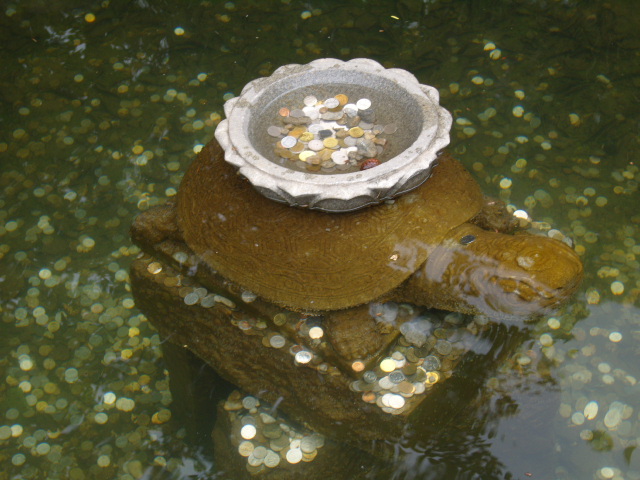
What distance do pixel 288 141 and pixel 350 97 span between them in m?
0.49

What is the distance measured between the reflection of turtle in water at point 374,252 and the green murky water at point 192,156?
2.37 ft

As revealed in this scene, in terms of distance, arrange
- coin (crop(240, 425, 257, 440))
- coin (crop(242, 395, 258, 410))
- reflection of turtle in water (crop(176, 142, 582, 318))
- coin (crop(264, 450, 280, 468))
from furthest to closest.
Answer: coin (crop(242, 395, 258, 410))
coin (crop(240, 425, 257, 440))
coin (crop(264, 450, 280, 468))
reflection of turtle in water (crop(176, 142, 582, 318))

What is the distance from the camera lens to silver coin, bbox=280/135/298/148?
3.30 metres

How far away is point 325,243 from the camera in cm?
313

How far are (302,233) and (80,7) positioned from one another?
14.5 ft

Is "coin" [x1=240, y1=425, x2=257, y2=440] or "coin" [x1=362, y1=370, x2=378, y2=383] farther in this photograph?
"coin" [x1=240, y1=425, x2=257, y2=440]

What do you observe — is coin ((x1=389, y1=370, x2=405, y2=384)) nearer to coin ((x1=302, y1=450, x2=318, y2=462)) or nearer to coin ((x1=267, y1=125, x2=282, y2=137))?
coin ((x1=302, y1=450, x2=318, y2=462))

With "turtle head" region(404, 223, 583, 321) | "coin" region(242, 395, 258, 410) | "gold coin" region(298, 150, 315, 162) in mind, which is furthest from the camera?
"coin" region(242, 395, 258, 410)

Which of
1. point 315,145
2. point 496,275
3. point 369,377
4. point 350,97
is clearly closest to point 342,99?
point 350,97

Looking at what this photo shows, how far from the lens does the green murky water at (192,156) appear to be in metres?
3.54

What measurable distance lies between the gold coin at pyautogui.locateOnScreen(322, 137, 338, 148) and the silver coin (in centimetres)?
16

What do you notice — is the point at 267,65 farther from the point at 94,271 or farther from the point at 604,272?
the point at 604,272

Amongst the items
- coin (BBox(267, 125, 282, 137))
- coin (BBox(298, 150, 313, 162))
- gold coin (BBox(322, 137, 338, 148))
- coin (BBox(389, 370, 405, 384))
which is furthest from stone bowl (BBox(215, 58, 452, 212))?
coin (BBox(389, 370, 405, 384))

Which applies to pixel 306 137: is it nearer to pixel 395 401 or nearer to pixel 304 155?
pixel 304 155
